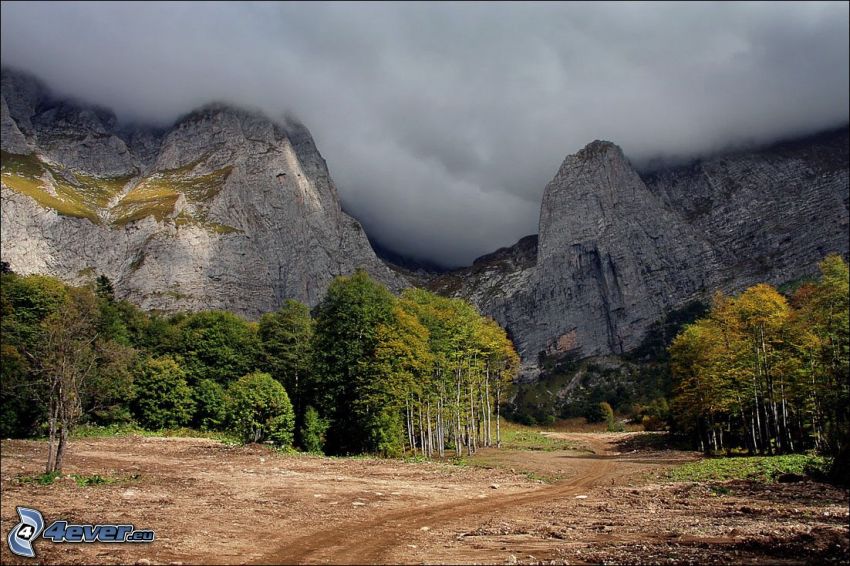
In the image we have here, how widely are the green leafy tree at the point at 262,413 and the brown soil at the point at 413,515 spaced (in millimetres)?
10529

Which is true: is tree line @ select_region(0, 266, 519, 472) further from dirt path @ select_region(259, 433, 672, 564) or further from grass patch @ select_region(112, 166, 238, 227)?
grass patch @ select_region(112, 166, 238, 227)

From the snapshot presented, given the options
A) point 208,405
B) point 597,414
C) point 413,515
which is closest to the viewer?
point 413,515

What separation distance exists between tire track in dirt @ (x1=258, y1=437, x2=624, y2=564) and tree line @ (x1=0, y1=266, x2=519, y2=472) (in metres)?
14.3

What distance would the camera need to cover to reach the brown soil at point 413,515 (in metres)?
10.3

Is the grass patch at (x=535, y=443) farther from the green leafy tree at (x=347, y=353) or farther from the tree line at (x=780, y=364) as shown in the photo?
the green leafy tree at (x=347, y=353)

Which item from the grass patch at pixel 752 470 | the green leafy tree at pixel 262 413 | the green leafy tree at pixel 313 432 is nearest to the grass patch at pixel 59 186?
the green leafy tree at pixel 262 413

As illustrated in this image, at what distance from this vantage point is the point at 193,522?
1320cm

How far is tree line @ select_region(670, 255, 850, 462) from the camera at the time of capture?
90.2ft

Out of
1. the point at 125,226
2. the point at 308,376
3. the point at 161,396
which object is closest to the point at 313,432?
the point at 308,376

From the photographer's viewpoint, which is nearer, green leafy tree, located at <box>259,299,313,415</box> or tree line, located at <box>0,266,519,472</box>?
tree line, located at <box>0,266,519,472</box>

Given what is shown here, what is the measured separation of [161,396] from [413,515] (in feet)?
163

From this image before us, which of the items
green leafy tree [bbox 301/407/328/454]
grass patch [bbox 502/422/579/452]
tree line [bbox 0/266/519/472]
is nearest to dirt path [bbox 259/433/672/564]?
tree line [bbox 0/266/519/472]

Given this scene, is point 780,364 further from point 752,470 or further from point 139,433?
point 139,433

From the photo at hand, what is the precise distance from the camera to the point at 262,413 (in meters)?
39.6
